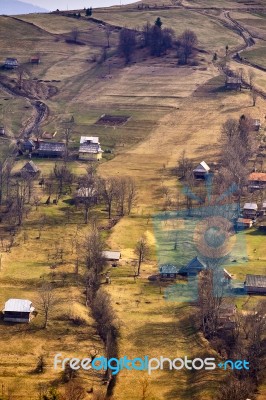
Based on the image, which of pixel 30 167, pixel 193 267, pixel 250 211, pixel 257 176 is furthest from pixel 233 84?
pixel 193 267

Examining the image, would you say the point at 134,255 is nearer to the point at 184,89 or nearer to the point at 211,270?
the point at 211,270

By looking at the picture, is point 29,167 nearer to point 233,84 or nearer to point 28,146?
point 28,146

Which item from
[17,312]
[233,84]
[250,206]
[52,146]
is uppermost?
[233,84]

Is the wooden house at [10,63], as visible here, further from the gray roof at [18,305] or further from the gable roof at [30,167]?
the gray roof at [18,305]

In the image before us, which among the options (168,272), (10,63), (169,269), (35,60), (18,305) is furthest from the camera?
(35,60)

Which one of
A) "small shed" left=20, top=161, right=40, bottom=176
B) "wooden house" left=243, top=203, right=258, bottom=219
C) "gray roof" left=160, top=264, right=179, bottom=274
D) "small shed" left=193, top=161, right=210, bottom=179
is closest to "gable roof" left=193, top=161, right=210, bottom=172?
"small shed" left=193, top=161, right=210, bottom=179

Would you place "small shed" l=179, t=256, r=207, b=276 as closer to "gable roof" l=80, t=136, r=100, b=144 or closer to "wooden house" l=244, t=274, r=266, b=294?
"wooden house" l=244, t=274, r=266, b=294
